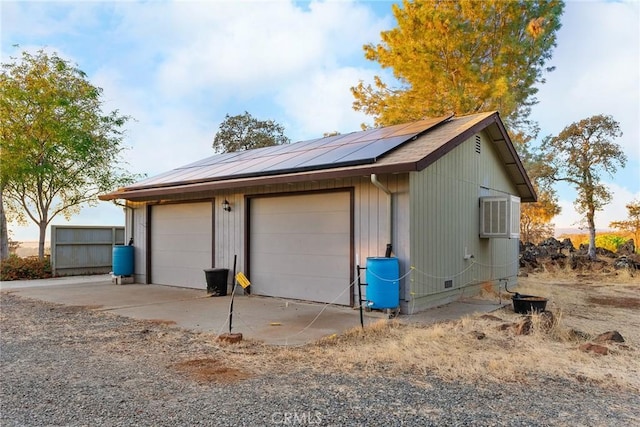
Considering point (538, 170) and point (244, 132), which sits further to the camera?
point (244, 132)

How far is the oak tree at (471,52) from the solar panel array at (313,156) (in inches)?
262

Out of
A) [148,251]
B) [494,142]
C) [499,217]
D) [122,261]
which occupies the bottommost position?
[122,261]

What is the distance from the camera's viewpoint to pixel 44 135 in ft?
44.5

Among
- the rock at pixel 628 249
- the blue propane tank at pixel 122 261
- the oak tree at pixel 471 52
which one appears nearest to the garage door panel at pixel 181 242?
the blue propane tank at pixel 122 261

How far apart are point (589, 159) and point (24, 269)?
19.1 meters

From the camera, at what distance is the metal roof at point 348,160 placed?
690 centimetres

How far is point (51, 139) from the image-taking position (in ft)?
44.3

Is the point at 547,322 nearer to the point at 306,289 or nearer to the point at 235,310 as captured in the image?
the point at 306,289

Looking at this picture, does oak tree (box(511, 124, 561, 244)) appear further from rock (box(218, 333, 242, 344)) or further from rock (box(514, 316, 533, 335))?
rock (box(218, 333, 242, 344))

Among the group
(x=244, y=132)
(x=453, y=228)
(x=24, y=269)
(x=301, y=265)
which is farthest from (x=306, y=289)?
(x=244, y=132)

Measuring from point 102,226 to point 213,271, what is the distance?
7.02m

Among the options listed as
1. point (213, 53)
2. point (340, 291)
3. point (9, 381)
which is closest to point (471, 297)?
point (340, 291)

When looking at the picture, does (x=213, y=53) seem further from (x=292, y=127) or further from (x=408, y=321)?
(x=292, y=127)

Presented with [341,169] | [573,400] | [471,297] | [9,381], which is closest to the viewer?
[573,400]
